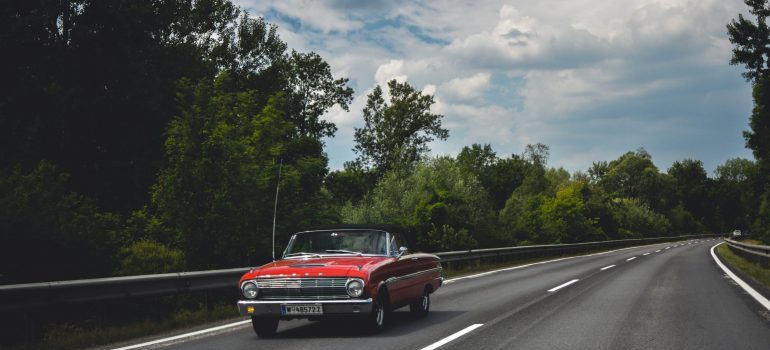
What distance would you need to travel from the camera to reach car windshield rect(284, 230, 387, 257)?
10.1 metres

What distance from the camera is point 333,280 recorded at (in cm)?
878

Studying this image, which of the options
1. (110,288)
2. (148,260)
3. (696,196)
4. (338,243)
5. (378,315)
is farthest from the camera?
(696,196)

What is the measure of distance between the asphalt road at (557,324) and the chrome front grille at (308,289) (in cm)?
52

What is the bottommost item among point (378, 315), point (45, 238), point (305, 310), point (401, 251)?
point (378, 315)

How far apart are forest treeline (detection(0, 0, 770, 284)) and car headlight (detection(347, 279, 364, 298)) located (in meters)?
5.58

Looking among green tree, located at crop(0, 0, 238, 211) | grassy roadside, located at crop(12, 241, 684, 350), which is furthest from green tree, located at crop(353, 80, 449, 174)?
grassy roadside, located at crop(12, 241, 684, 350)

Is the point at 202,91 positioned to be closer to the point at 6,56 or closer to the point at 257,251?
the point at 257,251

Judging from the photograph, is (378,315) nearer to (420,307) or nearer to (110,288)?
(420,307)

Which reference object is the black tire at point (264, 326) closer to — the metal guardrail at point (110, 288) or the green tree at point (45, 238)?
the metal guardrail at point (110, 288)

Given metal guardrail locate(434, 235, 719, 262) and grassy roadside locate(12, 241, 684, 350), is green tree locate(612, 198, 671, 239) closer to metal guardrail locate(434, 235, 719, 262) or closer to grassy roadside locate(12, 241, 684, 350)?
metal guardrail locate(434, 235, 719, 262)

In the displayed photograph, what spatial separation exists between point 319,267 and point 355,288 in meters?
0.61

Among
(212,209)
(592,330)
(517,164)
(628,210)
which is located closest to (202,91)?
(212,209)

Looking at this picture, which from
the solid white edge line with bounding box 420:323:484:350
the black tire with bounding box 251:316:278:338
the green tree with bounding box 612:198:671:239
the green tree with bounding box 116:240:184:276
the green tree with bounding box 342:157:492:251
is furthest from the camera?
the green tree with bounding box 612:198:671:239

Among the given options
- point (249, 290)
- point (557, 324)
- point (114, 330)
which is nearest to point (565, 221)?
point (557, 324)
